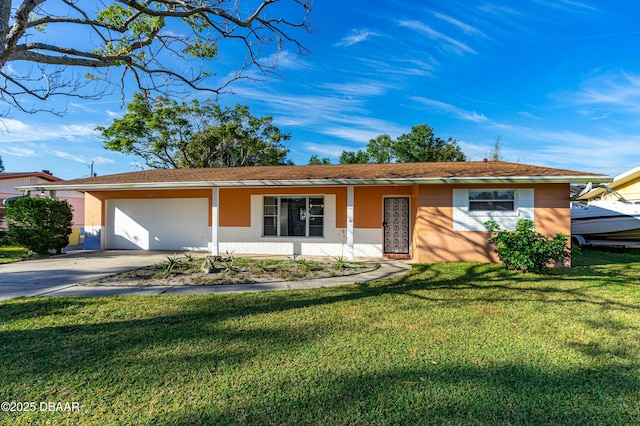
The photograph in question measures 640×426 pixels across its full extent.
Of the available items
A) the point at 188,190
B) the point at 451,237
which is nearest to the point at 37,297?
the point at 188,190

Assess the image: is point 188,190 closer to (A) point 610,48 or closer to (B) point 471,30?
(B) point 471,30

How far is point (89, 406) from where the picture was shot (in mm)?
2416

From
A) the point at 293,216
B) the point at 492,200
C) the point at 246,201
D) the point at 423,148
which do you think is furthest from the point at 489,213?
the point at 423,148

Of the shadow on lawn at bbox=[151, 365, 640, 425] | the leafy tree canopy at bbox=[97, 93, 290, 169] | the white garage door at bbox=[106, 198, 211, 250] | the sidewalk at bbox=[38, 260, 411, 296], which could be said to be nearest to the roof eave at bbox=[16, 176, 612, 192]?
the white garage door at bbox=[106, 198, 211, 250]

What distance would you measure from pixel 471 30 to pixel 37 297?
14.6m

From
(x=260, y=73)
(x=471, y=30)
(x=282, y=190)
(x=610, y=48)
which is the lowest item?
(x=282, y=190)

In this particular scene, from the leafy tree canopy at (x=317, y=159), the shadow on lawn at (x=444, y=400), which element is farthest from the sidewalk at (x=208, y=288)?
the leafy tree canopy at (x=317, y=159)

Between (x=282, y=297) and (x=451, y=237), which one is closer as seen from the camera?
(x=282, y=297)

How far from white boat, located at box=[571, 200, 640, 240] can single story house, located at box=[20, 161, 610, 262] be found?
5368 mm

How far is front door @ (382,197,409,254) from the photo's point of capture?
10.7 meters

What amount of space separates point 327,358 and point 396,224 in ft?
26.5

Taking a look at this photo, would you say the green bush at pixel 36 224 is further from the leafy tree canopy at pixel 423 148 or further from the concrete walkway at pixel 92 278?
the leafy tree canopy at pixel 423 148

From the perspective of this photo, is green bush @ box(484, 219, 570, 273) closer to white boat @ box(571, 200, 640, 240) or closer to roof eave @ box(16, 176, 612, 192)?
roof eave @ box(16, 176, 612, 192)

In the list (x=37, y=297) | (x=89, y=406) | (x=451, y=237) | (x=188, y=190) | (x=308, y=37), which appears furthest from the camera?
(x=188, y=190)
